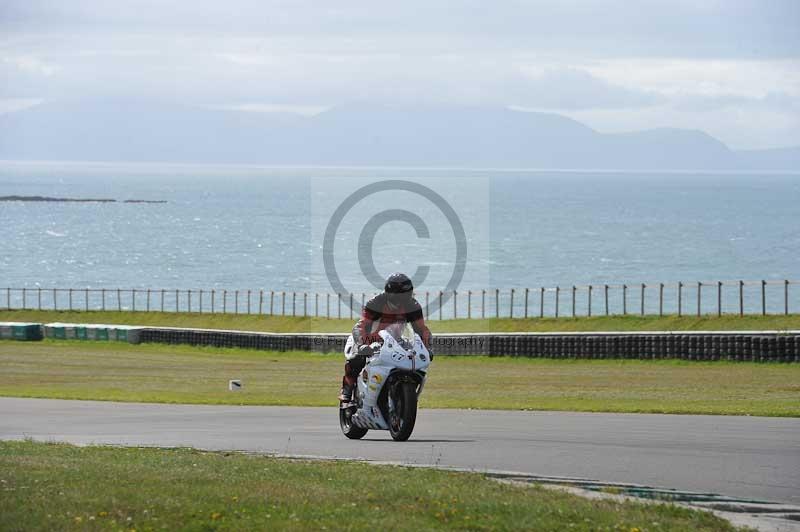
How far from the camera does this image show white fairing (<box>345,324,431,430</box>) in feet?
58.2

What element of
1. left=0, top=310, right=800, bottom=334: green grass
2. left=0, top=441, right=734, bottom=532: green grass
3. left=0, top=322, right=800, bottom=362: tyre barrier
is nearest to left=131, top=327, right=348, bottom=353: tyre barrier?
left=0, top=322, right=800, bottom=362: tyre barrier

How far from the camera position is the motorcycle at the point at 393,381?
699 inches

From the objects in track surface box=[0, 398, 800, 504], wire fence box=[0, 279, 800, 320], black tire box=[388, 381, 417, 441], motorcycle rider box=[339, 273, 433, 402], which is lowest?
wire fence box=[0, 279, 800, 320]

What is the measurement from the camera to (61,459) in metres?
15.7

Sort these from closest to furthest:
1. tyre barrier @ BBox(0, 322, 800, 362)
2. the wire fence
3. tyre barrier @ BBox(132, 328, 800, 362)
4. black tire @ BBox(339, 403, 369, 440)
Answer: black tire @ BBox(339, 403, 369, 440) < tyre barrier @ BBox(132, 328, 800, 362) < tyre barrier @ BBox(0, 322, 800, 362) < the wire fence

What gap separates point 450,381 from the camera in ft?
146

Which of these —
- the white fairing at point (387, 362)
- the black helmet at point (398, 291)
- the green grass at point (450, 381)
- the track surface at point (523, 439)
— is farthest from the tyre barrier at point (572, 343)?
the black helmet at point (398, 291)

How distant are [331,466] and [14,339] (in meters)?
65.2

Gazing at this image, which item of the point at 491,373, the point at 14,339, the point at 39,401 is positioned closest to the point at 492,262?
the point at 14,339

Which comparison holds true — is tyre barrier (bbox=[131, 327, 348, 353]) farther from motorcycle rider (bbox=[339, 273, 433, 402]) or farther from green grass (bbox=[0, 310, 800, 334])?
motorcycle rider (bbox=[339, 273, 433, 402])

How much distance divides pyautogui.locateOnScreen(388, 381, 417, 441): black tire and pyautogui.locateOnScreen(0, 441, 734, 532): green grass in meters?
2.88

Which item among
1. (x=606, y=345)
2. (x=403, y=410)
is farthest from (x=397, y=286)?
(x=606, y=345)

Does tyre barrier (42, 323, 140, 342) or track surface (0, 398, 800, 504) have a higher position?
track surface (0, 398, 800, 504)

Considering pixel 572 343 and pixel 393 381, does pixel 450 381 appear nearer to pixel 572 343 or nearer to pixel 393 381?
pixel 572 343
